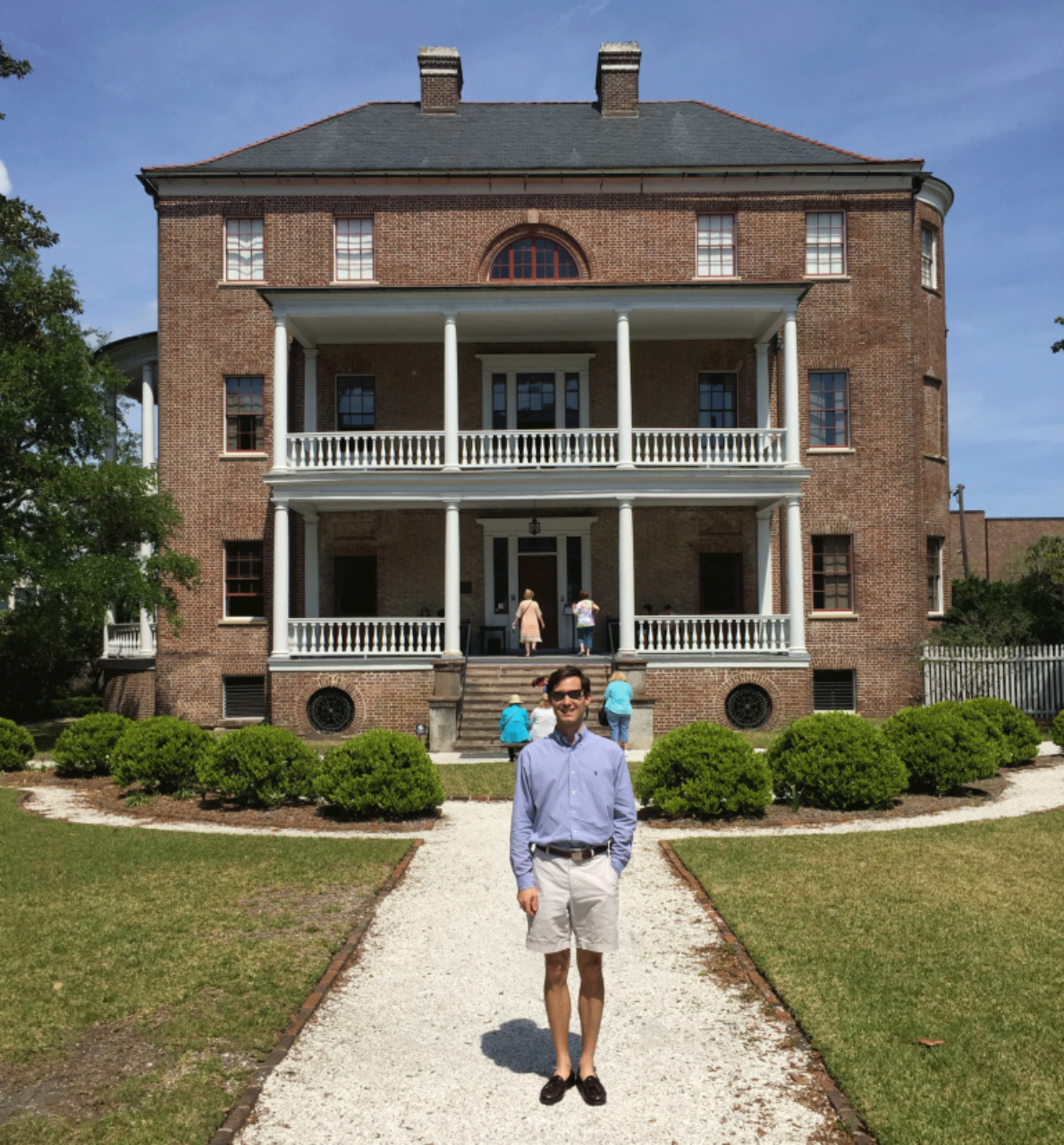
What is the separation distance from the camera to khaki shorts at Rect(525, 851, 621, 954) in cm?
511

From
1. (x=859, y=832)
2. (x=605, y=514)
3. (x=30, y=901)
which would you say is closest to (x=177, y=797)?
(x=30, y=901)

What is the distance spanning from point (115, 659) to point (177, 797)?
14.2 meters

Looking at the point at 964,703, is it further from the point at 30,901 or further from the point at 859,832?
the point at 30,901

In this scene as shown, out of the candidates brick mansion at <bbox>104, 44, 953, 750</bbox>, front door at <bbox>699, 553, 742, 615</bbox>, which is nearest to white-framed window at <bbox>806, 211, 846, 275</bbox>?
brick mansion at <bbox>104, 44, 953, 750</bbox>

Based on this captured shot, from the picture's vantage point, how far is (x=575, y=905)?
5.15m

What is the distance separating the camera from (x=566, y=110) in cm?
2786

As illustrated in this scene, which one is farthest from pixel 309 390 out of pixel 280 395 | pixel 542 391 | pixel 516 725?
pixel 516 725

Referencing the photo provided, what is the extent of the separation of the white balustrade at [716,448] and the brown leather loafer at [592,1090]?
1782cm

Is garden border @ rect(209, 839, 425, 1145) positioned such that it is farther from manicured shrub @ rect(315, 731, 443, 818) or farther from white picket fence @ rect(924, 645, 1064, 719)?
white picket fence @ rect(924, 645, 1064, 719)

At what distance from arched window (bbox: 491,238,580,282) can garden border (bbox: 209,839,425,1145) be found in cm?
1818

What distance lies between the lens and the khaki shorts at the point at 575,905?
511 centimetres

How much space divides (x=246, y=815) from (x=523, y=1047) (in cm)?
783

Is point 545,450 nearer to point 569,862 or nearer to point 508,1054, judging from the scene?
point 508,1054

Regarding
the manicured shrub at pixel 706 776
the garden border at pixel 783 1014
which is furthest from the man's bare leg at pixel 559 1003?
the manicured shrub at pixel 706 776
